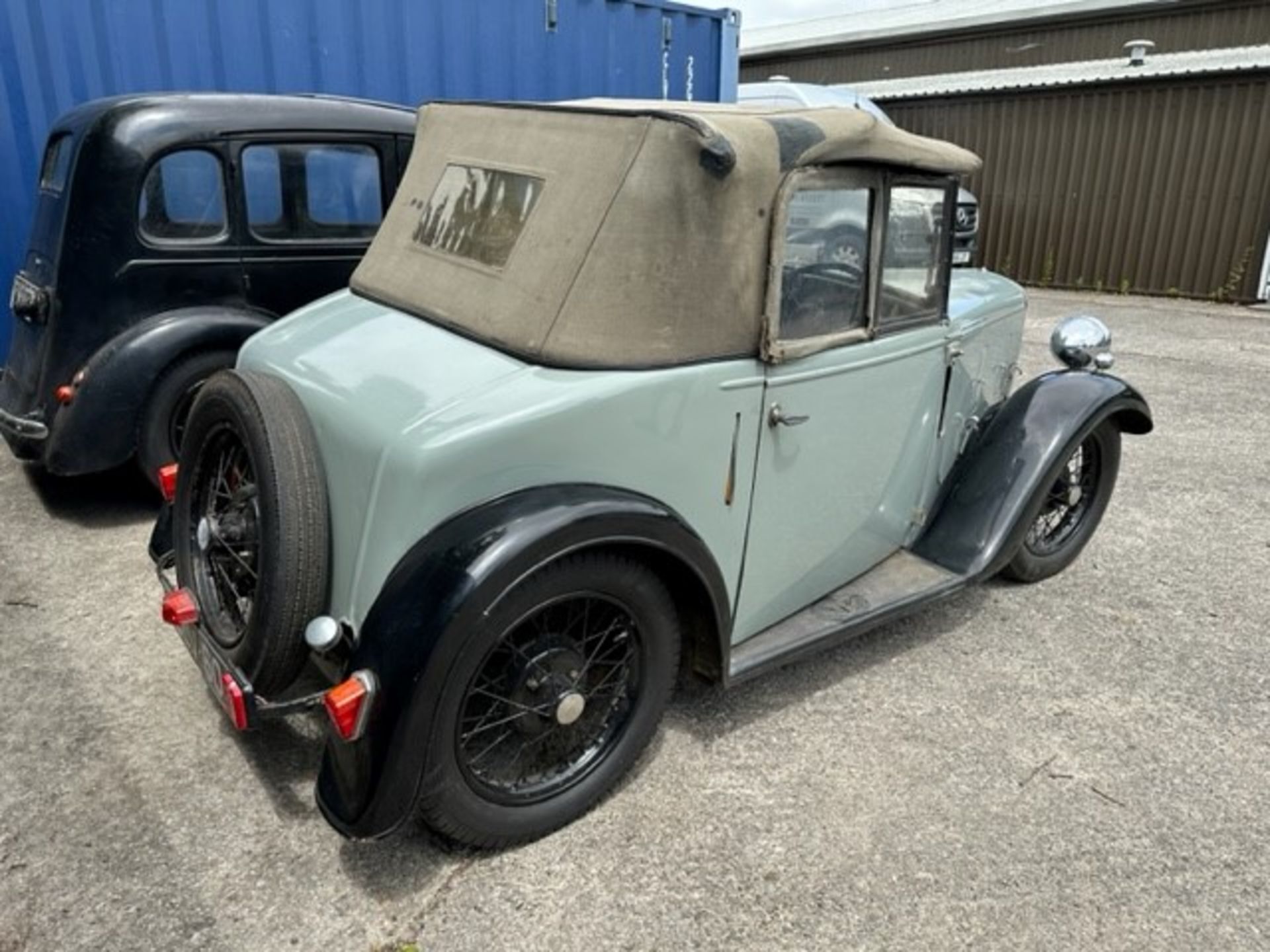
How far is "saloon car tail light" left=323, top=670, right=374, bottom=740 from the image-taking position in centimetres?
205

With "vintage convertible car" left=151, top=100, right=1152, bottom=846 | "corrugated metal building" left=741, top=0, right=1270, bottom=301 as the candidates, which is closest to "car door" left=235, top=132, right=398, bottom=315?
"vintage convertible car" left=151, top=100, right=1152, bottom=846

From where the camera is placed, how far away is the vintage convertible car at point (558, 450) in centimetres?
217

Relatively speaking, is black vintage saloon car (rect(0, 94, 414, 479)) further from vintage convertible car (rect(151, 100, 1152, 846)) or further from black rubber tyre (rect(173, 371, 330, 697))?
black rubber tyre (rect(173, 371, 330, 697))

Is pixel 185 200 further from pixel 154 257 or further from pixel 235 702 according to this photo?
pixel 235 702

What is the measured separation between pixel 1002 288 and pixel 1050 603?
1320 mm

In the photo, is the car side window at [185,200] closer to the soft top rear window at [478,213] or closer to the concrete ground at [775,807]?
the concrete ground at [775,807]

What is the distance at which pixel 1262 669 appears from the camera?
3.29 metres

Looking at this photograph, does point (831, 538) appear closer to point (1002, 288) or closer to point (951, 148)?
point (951, 148)

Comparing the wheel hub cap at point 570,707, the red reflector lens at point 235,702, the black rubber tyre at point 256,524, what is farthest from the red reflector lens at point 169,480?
the wheel hub cap at point 570,707

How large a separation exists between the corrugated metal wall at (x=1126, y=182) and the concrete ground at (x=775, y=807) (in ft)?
28.1

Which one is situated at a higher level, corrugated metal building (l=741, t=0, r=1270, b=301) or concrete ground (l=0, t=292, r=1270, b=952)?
corrugated metal building (l=741, t=0, r=1270, b=301)

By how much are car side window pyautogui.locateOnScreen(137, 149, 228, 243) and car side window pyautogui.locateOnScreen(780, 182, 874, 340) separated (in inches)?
119

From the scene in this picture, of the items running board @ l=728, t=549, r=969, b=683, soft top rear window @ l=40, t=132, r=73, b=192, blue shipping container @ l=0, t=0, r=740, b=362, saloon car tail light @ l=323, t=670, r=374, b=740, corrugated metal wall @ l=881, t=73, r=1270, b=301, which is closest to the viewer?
saloon car tail light @ l=323, t=670, r=374, b=740

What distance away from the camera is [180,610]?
2531mm
